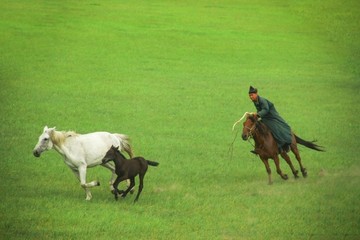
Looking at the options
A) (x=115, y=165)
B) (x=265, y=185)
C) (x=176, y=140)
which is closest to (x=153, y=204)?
(x=115, y=165)

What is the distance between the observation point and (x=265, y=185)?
1139cm

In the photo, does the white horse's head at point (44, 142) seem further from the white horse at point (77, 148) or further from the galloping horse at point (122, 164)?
the galloping horse at point (122, 164)

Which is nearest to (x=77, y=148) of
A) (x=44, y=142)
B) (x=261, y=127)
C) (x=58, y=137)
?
(x=58, y=137)

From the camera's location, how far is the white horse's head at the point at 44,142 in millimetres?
10359

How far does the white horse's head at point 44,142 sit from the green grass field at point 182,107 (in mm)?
657

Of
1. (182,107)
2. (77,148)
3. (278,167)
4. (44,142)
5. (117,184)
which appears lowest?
(182,107)

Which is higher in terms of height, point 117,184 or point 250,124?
point 250,124

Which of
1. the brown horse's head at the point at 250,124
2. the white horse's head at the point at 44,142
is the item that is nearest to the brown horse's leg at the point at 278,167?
the brown horse's head at the point at 250,124

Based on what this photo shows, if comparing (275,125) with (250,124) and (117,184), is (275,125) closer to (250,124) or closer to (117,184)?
(250,124)

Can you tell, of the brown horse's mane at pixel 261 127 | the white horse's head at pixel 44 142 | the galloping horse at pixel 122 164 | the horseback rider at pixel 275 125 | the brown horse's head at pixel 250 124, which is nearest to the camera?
A: the galloping horse at pixel 122 164

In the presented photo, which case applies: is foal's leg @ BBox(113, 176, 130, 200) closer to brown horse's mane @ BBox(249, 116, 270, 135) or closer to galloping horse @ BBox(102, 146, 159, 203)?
galloping horse @ BBox(102, 146, 159, 203)

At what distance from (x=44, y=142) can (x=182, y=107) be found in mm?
5134

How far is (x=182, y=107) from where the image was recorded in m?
15.2

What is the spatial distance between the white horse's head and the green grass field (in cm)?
66
